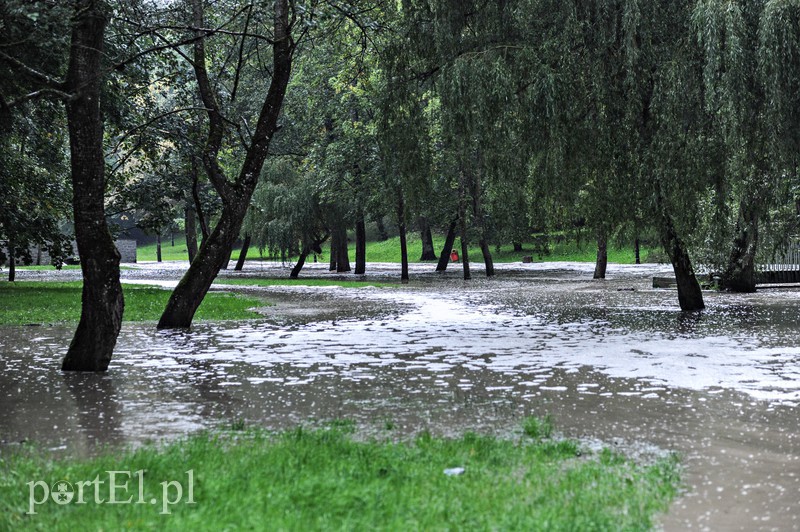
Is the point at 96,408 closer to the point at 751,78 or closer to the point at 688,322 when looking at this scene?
the point at 751,78

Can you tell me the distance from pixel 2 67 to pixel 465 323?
33.9 feet

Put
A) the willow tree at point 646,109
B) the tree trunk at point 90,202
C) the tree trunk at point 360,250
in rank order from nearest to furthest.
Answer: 1. the tree trunk at point 90,202
2. the willow tree at point 646,109
3. the tree trunk at point 360,250

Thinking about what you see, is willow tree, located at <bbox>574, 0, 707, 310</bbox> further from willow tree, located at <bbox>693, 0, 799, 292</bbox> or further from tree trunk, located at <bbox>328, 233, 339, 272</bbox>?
tree trunk, located at <bbox>328, 233, 339, 272</bbox>

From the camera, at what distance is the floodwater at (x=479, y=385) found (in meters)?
7.27

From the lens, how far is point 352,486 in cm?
580

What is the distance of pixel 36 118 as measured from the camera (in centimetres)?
2539

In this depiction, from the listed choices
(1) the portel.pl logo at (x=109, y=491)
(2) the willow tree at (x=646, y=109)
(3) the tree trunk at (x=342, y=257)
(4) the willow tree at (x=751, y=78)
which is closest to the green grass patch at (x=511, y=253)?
(3) the tree trunk at (x=342, y=257)

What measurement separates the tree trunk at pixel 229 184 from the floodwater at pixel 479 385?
0.72 m

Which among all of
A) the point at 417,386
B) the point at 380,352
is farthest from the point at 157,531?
the point at 380,352

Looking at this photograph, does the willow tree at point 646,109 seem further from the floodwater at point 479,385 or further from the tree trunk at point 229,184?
the tree trunk at point 229,184

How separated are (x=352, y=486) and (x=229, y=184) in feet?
43.1

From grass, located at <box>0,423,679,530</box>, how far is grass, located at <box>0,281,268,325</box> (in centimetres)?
1469

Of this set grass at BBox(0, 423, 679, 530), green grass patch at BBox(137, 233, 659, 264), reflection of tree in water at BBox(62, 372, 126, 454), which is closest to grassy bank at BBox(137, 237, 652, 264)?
green grass patch at BBox(137, 233, 659, 264)

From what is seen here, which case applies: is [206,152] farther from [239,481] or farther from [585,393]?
[239,481]
